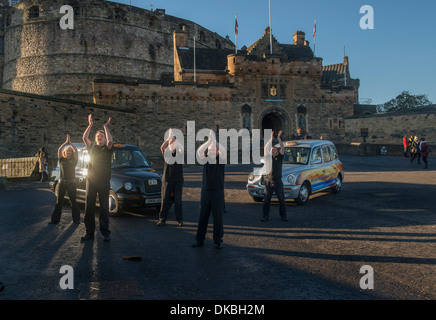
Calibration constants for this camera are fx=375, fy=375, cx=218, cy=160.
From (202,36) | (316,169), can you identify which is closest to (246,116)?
(202,36)

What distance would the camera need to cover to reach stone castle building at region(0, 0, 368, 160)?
27656 mm

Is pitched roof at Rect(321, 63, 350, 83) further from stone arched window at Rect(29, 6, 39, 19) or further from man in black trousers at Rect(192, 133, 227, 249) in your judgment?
man in black trousers at Rect(192, 133, 227, 249)

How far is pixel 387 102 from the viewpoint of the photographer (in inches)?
2874

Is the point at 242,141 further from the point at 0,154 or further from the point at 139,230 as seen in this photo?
the point at 139,230

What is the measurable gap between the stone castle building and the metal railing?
13.4 ft

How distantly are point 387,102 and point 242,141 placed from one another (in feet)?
158

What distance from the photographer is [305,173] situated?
35.9 feet

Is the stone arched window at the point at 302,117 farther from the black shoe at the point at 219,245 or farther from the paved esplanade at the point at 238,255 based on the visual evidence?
the black shoe at the point at 219,245

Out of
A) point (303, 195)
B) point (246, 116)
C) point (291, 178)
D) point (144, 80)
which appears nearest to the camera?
point (291, 178)

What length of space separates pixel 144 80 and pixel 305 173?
1122 inches

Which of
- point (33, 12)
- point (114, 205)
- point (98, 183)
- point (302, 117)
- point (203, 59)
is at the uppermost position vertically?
point (33, 12)

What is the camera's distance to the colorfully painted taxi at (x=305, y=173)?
419 inches

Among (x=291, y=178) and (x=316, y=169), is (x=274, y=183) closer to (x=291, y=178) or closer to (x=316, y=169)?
(x=291, y=178)
